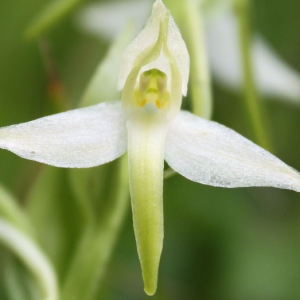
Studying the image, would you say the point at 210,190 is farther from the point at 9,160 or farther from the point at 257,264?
the point at 9,160

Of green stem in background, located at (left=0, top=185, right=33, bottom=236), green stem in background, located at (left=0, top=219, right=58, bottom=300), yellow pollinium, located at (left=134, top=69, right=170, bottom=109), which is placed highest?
yellow pollinium, located at (left=134, top=69, right=170, bottom=109)

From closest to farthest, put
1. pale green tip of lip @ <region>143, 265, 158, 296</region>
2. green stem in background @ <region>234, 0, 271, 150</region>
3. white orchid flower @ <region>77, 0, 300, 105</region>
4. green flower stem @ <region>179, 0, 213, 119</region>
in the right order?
pale green tip of lip @ <region>143, 265, 158, 296</region> → green flower stem @ <region>179, 0, 213, 119</region> → green stem in background @ <region>234, 0, 271, 150</region> → white orchid flower @ <region>77, 0, 300, 105</region>

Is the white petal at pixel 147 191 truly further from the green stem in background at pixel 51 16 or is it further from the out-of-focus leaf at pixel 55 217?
the green stem in background at pixel 51 16

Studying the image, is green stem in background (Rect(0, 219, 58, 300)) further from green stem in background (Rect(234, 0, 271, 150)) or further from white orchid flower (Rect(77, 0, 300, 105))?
white orchid flower (Rect(77, 0, 300, 105))

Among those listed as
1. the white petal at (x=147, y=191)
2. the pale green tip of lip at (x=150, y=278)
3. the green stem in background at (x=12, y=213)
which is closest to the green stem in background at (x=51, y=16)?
the green stem in background at (x=12, y=213)

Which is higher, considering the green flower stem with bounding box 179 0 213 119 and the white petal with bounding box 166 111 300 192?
the green flower stem with bounding box 179 0 213 119

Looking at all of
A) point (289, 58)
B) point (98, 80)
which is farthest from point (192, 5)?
point (289, 58)

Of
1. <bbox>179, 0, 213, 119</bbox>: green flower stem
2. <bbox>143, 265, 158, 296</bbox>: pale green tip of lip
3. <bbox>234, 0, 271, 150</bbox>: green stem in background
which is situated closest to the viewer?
<bbox>143, 265, 158, 296</bbox>: pale green tip of lip

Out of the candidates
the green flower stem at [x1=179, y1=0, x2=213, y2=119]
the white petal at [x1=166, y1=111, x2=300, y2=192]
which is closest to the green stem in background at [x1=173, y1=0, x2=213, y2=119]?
the green flower stem at [x1=179, y1=0, x2=213, y2=119]

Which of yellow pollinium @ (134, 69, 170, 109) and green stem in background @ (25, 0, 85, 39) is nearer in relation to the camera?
yellow pollinium @ (134, 69, 170, 109)
